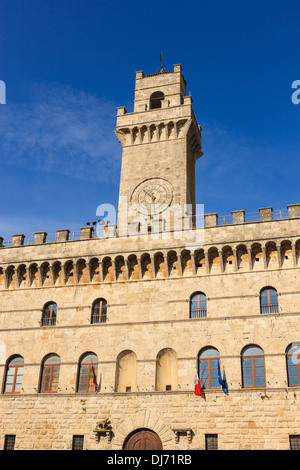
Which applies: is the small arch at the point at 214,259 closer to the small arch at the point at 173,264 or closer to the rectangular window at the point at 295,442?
the small arch at the point at 173,264

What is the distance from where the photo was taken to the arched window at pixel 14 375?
98.1 feet

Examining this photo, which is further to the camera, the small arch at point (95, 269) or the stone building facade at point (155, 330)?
the small arch at point (95, 269)

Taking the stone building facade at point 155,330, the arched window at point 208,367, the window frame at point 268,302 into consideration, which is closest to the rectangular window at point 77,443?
the stone building facade at point 155,330

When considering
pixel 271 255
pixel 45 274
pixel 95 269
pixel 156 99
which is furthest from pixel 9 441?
pixel 156 99

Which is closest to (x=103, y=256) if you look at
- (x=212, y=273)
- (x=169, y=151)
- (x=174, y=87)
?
(x=212, y=273)

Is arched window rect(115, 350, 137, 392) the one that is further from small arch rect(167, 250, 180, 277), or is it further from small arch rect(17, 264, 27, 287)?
small arch rect(17, 264, 27, 287)

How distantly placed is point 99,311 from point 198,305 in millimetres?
5992

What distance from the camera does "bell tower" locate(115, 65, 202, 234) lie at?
109 feet

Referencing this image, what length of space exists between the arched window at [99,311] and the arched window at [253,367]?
8480 mm

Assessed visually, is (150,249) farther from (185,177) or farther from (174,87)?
(174,87)

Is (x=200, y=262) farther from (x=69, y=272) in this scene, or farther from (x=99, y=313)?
(x=69, y=272)

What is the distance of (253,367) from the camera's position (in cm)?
2647

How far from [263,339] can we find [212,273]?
4.77 meters

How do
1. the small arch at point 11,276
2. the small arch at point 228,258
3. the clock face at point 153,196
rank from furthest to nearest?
the clock face at point 153,196 < the small arch at point 11,276 < the small arch at point 228,258
